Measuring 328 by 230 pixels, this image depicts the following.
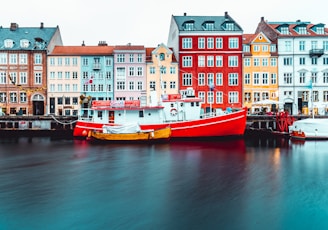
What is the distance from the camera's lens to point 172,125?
113 ft

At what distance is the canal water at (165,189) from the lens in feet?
40.7

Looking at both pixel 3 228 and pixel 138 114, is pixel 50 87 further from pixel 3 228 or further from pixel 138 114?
pixel 3 228

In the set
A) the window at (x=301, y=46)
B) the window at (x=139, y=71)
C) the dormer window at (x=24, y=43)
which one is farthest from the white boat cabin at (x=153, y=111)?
the window at (x=301, y=46)

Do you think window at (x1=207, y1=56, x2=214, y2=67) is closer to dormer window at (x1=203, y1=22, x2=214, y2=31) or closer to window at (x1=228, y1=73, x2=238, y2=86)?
window at (x1=228, y1=73, x2=238, y2=86)

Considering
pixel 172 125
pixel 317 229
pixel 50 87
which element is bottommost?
pixel 317 229

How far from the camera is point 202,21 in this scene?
5519 cm

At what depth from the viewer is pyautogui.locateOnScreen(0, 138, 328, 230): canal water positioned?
40.7 ft

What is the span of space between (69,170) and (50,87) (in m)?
35.7

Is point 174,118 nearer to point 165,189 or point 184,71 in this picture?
point 165,189

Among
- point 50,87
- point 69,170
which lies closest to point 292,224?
point 69,170

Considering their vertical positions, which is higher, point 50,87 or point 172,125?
point 50,87

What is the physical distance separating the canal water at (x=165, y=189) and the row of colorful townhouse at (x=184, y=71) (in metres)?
25.8

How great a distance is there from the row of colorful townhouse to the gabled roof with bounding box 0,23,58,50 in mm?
235

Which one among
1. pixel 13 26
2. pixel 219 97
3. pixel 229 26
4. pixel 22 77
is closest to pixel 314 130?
pixel 219 97
